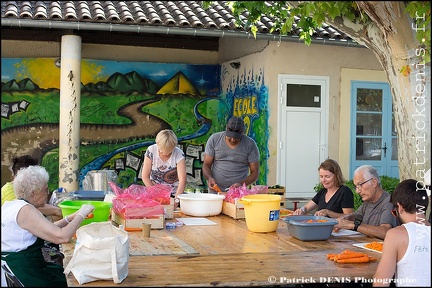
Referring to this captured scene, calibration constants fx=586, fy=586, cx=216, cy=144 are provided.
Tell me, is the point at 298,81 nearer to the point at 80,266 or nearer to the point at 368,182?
the point at 368,182

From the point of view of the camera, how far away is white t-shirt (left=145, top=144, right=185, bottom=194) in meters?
6.77

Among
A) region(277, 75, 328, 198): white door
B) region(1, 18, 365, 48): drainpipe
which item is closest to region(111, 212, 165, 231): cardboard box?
A: region(1, 18, 365, 48): drainpipe

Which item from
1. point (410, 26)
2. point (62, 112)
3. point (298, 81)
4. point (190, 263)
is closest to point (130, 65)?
point (62, 112)

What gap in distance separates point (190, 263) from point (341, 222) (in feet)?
5.62

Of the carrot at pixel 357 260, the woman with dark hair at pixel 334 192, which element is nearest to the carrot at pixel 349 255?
the carrot at pixel 357 260

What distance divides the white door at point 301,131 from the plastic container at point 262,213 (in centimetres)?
591

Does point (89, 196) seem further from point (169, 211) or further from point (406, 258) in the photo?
point (406, 258)

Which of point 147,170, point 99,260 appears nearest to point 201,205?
point 147,170

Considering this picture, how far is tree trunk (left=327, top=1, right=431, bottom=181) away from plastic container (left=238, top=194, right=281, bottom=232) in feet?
4.06

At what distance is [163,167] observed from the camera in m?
6.76

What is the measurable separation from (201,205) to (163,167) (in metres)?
1.07

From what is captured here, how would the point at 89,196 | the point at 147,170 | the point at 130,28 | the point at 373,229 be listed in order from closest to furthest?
the point at 373,229 → the point at 89,196 → the point at 147,170 → the point at 130,28

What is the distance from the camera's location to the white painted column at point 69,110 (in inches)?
394

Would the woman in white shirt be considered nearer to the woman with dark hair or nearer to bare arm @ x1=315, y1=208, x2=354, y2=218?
the woman with dark hair
